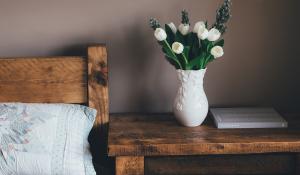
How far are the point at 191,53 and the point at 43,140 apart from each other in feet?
2.03

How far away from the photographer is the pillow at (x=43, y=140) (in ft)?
5.70

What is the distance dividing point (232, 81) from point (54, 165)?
0.85 meters

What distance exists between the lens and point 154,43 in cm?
211

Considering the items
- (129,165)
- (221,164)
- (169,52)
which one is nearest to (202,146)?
(221,164)

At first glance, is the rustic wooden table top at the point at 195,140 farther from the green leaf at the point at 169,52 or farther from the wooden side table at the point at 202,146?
the green leaf at the point at 169,52

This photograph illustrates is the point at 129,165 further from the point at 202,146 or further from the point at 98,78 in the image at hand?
the point at 98,78

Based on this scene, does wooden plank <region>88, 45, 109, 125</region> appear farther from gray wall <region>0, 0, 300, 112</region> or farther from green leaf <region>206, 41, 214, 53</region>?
green leaf <region>206, 41, 214, 53</region>

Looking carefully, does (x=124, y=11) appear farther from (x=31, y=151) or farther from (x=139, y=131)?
(x=31, y=151)

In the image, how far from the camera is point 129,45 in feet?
6.89

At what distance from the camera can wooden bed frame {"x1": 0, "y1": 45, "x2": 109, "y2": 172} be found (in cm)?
198

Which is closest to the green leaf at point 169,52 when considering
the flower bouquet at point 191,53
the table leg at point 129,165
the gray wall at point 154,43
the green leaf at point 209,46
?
the flower bouquet at point 191,53

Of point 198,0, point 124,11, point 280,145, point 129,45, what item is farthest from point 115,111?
point 280,145

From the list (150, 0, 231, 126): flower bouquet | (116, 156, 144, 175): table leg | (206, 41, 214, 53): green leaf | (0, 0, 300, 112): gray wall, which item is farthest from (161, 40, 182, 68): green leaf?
(116, 156, 144, 175): table leg

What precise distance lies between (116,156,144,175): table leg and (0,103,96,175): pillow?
0.12 m
